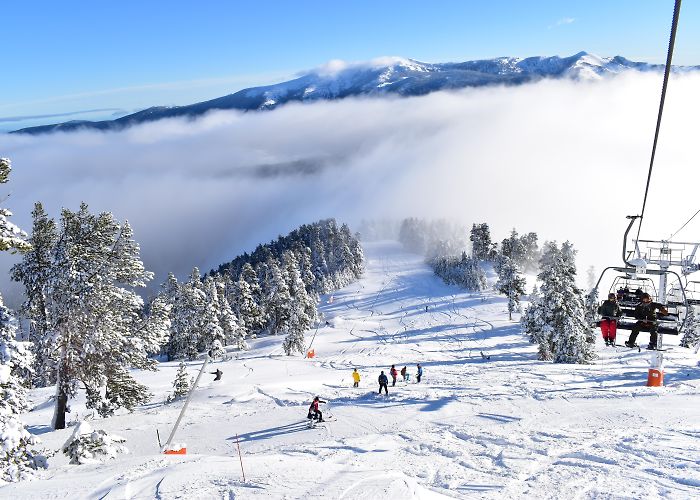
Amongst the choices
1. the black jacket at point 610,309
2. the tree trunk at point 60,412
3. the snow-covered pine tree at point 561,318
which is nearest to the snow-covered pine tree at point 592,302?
the black jacket at point 610,309

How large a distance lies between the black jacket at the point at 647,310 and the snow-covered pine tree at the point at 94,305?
21.1m

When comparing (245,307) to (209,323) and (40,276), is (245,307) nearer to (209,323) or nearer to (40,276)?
(209,323)

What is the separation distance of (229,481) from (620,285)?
54.1 ft

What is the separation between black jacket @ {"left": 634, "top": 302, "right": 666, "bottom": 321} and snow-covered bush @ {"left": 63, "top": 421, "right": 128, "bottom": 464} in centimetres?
1922

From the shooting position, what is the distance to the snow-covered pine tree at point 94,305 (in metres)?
21.7

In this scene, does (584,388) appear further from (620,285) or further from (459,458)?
(459,458)

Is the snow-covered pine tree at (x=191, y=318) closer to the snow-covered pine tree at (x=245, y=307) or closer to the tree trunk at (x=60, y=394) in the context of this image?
the snow-covered pine tree at (x=245, y=307)

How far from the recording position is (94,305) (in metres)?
22.1

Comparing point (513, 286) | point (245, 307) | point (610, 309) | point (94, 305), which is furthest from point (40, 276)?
point (513, 286)

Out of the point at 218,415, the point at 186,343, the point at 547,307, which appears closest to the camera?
the point at 218,415

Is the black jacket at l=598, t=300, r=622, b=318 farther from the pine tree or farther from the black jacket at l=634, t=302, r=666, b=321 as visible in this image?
the pine tree

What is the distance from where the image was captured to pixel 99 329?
2214cm

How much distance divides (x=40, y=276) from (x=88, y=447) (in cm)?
950

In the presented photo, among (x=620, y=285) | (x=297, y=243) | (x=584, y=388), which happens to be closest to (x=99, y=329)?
(x=620, y=285)
